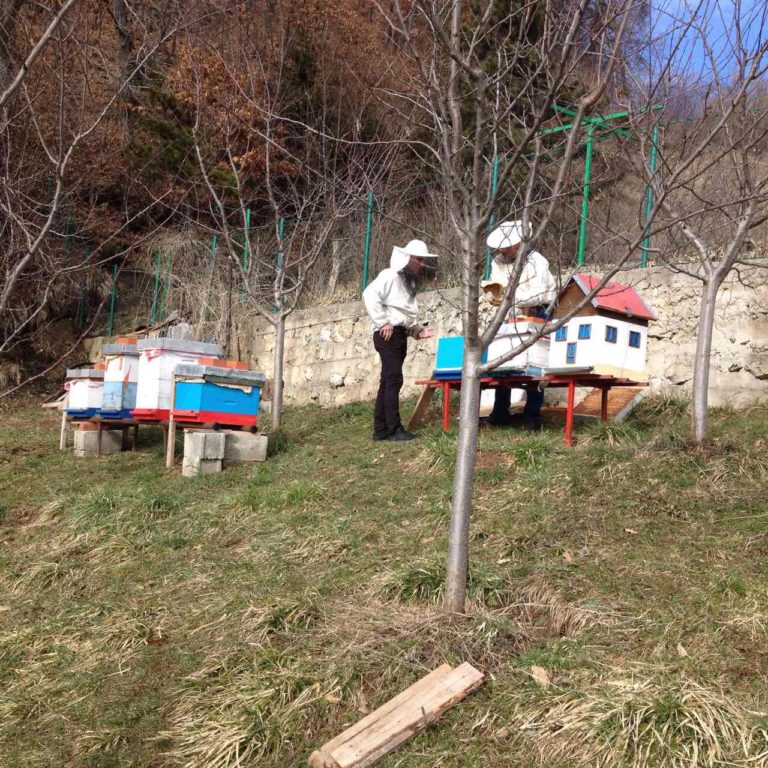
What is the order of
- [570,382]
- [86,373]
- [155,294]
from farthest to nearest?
[155,294] < [86,373] < [570,382]

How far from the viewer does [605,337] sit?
6.19 metres

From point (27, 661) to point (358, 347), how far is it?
23.7 ft

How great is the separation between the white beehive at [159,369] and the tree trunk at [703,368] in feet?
15.5

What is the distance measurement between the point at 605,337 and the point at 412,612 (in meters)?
3.11

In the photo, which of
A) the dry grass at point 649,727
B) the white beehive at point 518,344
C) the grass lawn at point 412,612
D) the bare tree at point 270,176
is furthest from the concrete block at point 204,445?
the dry grass at point 649,727

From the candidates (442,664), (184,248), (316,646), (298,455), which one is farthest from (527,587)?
(184,248)

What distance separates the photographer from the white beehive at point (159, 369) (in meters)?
7.83

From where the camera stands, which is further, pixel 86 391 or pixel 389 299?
pixel 86 391

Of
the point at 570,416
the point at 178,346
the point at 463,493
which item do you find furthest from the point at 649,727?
the point at 178,346

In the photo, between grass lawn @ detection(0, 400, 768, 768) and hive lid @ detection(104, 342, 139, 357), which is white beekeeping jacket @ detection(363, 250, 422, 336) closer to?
grass lawn @ detection(0, 400, 768, 768)

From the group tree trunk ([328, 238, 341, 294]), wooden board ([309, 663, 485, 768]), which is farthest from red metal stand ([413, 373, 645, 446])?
tree trunk ([328, 238, 341, 294])

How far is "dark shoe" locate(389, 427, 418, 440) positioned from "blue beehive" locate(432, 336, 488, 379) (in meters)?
0.68

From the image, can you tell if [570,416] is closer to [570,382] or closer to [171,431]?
[570,382]

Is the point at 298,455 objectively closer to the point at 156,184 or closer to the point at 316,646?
the point at 316,646
